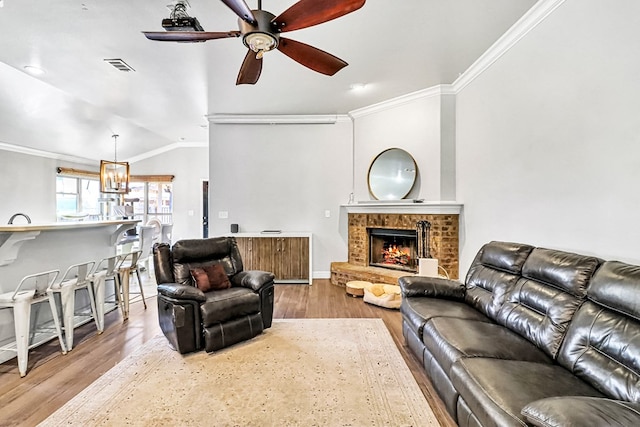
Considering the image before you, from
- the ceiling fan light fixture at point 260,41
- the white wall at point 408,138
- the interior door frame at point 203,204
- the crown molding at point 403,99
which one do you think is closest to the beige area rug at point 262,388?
the ceiling fan light fixture at point 260,41

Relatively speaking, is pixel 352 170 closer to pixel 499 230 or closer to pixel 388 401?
pixel 499 230

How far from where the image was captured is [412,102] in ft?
15.7

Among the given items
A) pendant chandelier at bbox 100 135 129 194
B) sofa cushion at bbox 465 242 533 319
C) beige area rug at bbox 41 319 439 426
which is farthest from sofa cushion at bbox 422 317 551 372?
pendant chandelier at bbox 100 135 129 194

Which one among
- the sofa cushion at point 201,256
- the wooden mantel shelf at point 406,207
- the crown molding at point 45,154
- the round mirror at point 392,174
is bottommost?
the sofa cushion at point 201,256

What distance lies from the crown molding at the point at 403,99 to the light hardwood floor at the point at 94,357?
3168mm

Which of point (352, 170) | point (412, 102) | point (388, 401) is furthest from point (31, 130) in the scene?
point (388, 401)

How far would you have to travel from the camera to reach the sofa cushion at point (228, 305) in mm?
2787

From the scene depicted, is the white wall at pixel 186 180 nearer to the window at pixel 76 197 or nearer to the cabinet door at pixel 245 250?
the window at pixel 76 197

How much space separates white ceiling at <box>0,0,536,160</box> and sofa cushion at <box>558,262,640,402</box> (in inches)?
94.1

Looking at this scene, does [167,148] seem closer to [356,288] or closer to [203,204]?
[203,204]

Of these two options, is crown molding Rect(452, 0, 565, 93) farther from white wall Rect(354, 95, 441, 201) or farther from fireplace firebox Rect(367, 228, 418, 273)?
fireplace firebox Rect(367, 228, 418, 273)

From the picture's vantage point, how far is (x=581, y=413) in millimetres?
1045

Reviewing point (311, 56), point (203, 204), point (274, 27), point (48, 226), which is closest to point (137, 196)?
point (203, 204)

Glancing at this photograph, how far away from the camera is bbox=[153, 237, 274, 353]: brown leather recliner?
9.01ft
